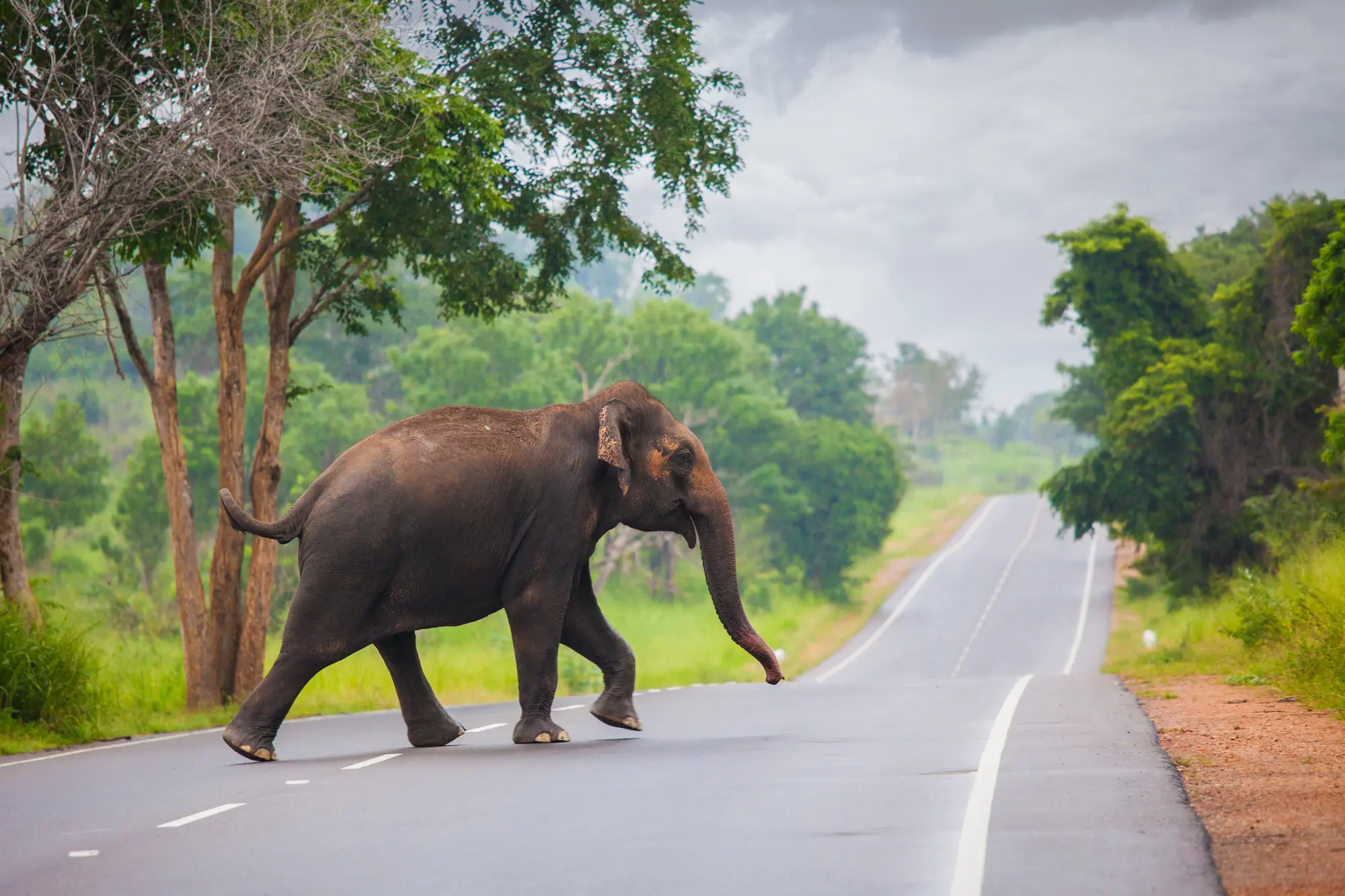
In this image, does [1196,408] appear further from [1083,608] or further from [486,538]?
[486,538]

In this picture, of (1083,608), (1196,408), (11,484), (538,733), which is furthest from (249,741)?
(1083,608)

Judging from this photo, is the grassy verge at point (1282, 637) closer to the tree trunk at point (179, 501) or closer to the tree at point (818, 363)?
the tree trunk at point (179, 501)

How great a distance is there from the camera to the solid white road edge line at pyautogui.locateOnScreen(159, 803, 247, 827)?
27.5 feet

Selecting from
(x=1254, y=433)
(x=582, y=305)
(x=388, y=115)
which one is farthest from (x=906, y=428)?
(x=388, y=115)

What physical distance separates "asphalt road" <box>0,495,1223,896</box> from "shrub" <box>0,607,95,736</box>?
34.8 inches

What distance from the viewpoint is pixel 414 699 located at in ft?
43.3

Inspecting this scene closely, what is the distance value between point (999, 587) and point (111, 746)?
207 feet

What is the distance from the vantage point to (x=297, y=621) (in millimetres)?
12312

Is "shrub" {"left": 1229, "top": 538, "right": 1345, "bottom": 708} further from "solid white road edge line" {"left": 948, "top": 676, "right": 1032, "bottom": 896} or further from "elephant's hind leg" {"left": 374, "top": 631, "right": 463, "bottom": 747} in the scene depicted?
"elephant's hind leg" {"left": 374, "top": 631, "right": 463, "bottom": 747}

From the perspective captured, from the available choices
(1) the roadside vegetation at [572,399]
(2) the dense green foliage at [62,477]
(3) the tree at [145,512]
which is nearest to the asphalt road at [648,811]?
(1) the roadside vegetation at [572,399]

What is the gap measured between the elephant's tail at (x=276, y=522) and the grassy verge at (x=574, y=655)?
2.99 meters

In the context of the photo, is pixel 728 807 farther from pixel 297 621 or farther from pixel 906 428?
pixel 906 428

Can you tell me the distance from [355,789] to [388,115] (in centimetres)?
1049

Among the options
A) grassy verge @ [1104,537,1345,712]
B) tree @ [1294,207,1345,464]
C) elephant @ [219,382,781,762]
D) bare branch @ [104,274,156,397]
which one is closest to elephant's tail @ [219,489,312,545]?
elephant @ [219,382,781,762]
